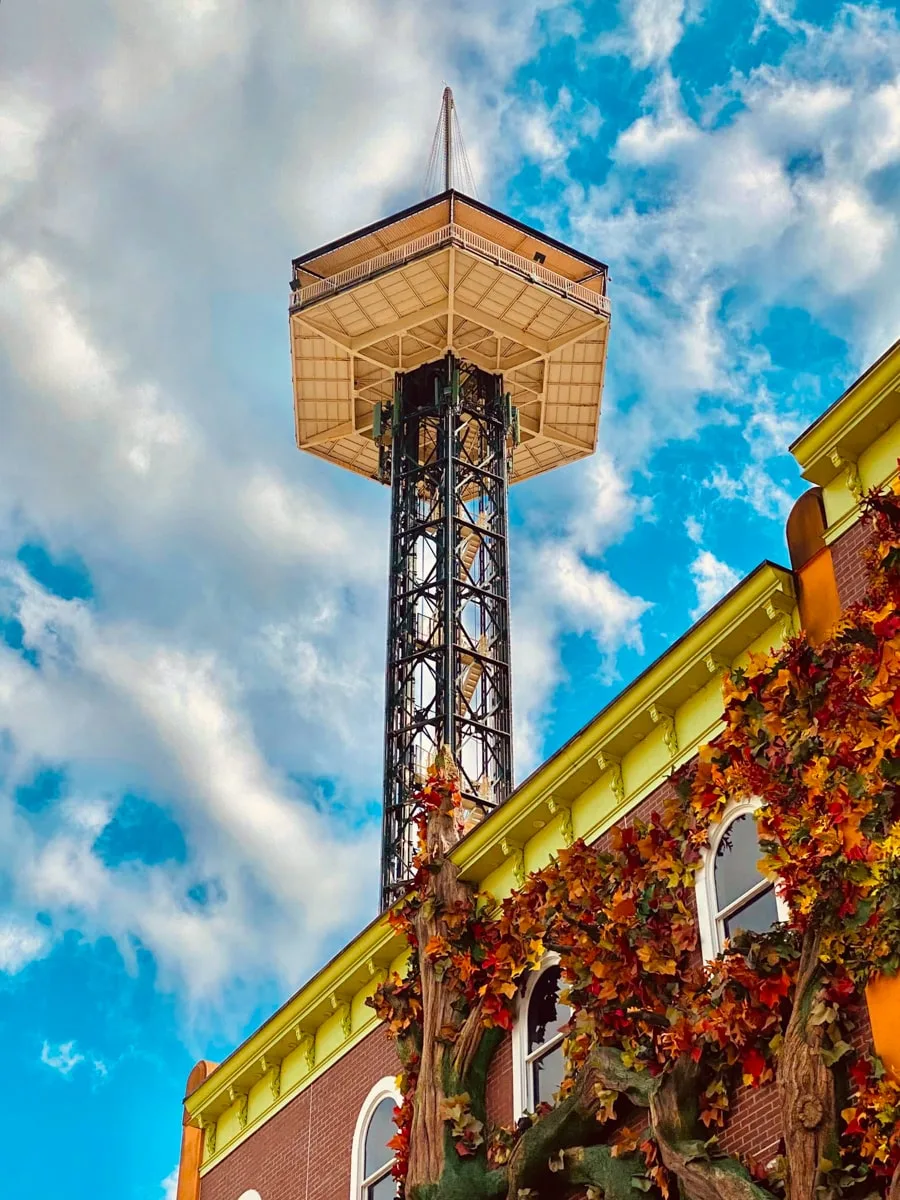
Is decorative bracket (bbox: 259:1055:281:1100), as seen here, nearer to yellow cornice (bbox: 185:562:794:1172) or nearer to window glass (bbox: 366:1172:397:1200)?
yellow cornice (bbox: 185:562:794:1172)

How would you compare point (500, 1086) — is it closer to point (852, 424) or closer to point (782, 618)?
point (782, 618)

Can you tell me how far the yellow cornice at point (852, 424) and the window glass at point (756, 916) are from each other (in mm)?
4354

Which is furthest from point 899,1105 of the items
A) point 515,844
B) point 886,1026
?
point 515,844

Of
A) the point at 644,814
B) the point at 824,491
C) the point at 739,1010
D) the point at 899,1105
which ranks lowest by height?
the point at 899,1105

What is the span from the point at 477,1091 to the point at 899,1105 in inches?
277

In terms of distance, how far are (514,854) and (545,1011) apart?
6.96 ft

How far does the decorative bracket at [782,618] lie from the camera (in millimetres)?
17562

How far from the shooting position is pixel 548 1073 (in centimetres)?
1908

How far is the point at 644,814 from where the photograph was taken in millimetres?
18875

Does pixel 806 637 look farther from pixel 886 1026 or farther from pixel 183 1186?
pixel 183 1186

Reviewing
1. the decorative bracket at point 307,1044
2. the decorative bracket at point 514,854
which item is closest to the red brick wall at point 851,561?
the decorative bracket at point 514,854

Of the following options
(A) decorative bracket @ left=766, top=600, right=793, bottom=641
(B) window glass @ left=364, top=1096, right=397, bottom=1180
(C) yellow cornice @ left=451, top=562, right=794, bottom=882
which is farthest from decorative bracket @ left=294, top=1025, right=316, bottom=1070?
(A) decorative bracket @ left=766, top=600, right=793, bottom=641

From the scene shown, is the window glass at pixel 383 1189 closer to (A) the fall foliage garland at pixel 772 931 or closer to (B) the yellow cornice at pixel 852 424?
(A) the fall foliage garland at pixel 772 931

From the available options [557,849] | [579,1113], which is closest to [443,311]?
[557,849]
